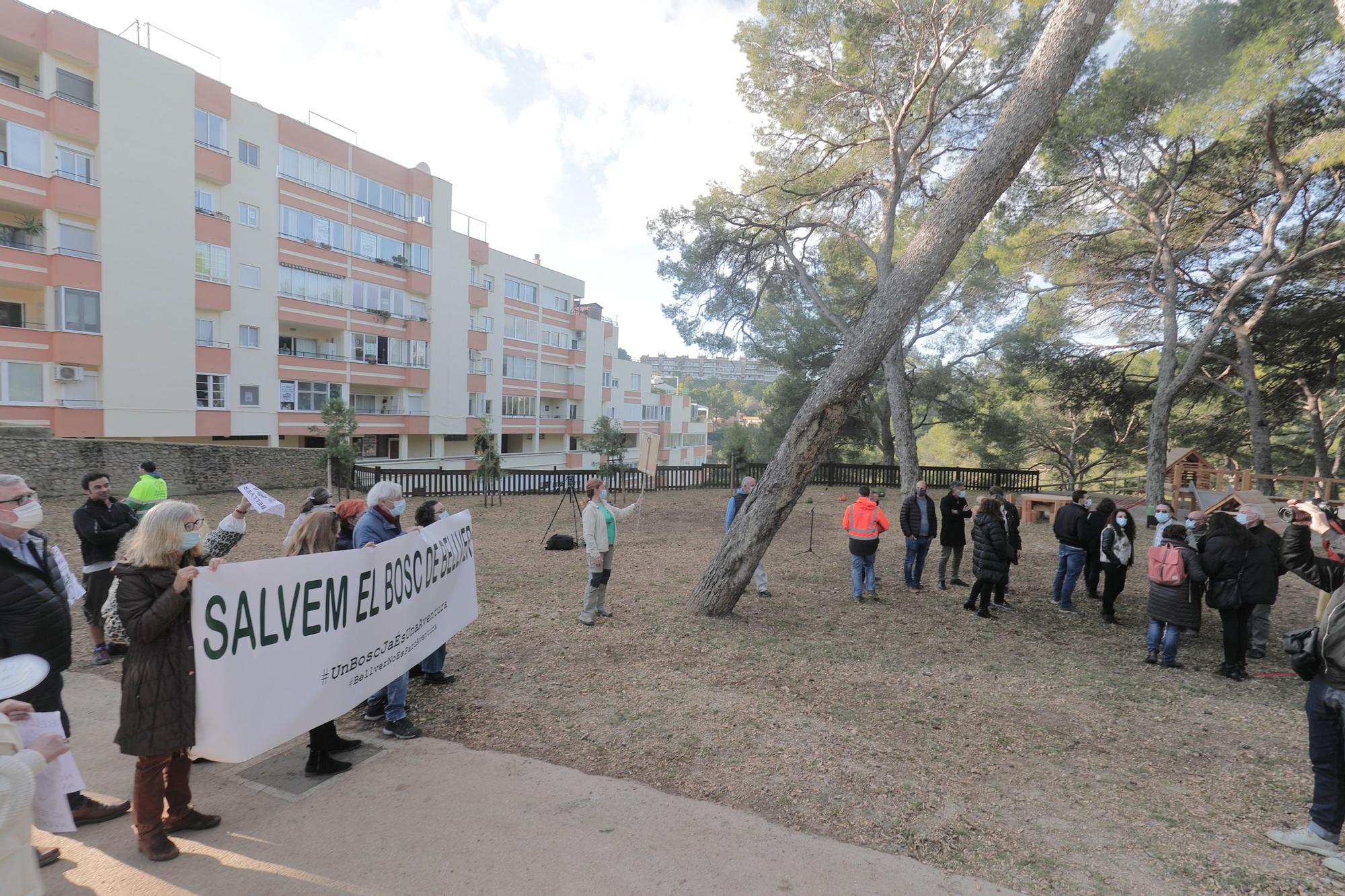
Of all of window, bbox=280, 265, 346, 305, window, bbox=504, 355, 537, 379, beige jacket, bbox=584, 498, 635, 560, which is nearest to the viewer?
beige jacket, bbox=584, 498, 635, 560

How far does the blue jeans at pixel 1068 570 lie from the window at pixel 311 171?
1186 inches

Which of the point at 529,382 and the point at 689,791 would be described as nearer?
the point at 689,791

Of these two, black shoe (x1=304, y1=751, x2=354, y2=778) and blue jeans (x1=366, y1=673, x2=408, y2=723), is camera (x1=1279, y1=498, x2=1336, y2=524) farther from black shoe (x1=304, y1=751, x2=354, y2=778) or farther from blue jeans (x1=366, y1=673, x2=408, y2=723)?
black shoe (x1=304, y1=751, x2=354, y2=778)

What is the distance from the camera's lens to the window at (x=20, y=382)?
1788cm

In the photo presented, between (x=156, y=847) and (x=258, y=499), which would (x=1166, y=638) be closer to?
(x=156, y=847)

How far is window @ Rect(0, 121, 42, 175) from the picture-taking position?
17.8m

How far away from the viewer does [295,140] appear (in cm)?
2520

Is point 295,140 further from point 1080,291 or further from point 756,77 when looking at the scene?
point 1080,291

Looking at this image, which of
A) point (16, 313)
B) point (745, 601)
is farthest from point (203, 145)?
point (745, 601)

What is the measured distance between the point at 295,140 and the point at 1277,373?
37055 millimetres

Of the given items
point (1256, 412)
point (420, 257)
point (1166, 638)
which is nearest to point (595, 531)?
point (1166, 638)

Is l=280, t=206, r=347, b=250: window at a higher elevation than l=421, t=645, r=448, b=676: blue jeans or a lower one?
higher

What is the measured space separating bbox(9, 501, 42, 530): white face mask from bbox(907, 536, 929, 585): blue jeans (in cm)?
932

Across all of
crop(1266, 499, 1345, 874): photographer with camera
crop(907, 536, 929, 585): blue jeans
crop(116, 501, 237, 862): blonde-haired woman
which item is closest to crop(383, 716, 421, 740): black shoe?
crop(116, 501, 237, 862): blonde-haired woman
